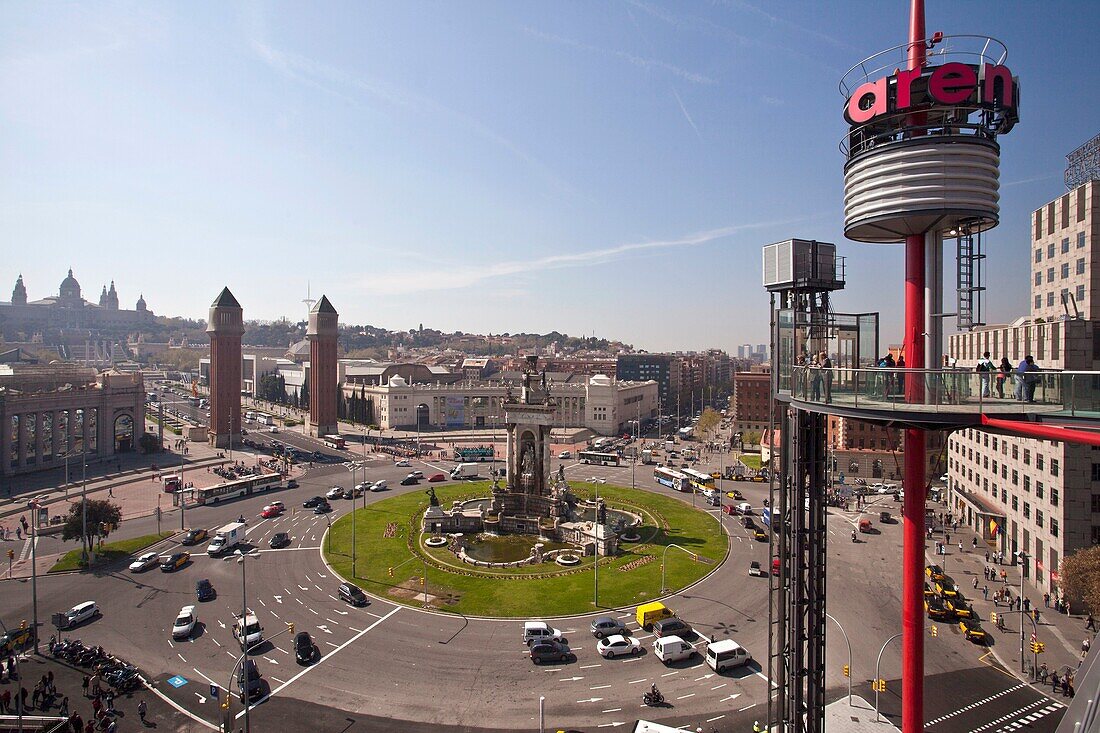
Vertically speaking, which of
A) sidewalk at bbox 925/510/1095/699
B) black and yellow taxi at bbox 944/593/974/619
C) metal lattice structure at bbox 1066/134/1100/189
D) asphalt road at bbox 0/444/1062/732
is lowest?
asphalt road at bbox 0/444/1062/732

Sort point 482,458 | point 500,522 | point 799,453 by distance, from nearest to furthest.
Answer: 1. point 799,453
2. point 500,522
3. point 482,458

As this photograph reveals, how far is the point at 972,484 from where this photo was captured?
2242 inches

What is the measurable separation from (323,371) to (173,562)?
263 feet

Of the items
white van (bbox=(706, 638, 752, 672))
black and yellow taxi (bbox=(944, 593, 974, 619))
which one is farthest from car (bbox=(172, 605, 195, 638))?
black and yellow taxi (bbox=(944, 593, 974, 619))

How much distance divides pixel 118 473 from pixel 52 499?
14.7 m

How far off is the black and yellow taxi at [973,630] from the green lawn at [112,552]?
197ft

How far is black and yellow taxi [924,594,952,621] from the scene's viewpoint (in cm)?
3653

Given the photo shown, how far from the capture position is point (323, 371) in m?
Result: 122

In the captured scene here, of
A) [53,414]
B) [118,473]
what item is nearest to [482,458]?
[118,473]

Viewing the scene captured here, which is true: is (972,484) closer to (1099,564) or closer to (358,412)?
(1099,564)

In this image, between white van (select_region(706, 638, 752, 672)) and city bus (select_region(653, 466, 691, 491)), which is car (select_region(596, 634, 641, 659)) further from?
city bus (select_region(653, 466, 691, 491))

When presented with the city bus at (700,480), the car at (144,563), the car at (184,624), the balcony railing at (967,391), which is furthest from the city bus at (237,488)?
the balcony railing at (967,391)

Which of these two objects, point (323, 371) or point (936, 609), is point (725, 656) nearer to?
point (936, 609)

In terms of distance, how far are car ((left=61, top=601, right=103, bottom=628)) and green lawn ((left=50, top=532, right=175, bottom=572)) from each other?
33.6 ft
